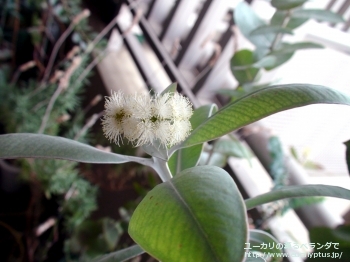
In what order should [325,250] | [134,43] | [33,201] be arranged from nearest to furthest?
[325,250], [33,201], [134,43]

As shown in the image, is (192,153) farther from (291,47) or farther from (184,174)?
(291,47)

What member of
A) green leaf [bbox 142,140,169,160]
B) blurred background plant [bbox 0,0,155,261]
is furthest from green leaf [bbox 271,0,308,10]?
blurred background plant [bbox 0,0,155,261]

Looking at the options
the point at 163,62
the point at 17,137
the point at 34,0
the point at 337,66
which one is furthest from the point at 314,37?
the point at 34,0

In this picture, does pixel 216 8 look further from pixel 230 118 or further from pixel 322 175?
pixel 230 118

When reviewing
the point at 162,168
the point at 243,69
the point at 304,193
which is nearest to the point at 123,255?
the point at 162,168

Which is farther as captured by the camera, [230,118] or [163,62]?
[163,62]

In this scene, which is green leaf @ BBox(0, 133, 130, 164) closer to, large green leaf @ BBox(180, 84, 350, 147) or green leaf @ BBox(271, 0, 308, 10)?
large green leaf @ BBox(180, 84, 350, 147)
